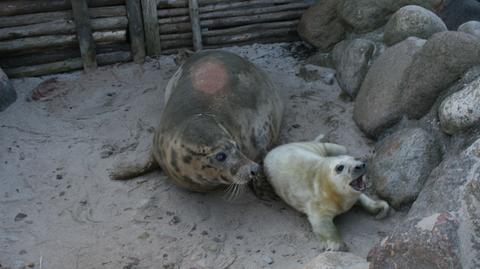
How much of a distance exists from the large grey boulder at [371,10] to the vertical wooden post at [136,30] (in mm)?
1768

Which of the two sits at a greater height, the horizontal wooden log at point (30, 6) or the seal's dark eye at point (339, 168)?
the horizontal wooden log at point (30, 6)

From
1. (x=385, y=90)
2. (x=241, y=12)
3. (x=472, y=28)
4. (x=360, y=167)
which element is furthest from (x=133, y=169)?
(x=472, y=28)

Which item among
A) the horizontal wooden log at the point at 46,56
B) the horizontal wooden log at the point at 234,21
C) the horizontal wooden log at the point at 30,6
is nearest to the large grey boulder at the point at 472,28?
the horizontal wooden log at the point at 234,21

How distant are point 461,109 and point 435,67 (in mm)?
502

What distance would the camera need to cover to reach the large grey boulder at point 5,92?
5320 mm

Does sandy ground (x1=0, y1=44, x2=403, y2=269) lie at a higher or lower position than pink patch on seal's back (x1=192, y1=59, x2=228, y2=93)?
lower

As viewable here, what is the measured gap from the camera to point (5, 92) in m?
5.36

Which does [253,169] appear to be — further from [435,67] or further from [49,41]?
[49,41]

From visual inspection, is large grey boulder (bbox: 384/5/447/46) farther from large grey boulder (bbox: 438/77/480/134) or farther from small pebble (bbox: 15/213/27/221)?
small pebble (bbox: 15/213/27/221)

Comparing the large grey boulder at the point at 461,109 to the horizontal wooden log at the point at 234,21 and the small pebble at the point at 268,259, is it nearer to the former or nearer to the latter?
the small pebble at the point at 268,259

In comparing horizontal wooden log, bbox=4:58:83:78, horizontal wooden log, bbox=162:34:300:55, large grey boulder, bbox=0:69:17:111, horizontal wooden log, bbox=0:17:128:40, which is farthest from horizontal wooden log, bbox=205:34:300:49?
large grey boulder, bbox=0:69:17:111

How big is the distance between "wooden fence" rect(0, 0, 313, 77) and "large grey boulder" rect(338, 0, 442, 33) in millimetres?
727

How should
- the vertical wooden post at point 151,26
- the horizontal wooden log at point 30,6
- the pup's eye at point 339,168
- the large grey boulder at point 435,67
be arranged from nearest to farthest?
the pup's eye at point 339,168 < the large grey boulder at point 435,67 < the horizontal wooden log at point 30,6 < the vertical wooden post at point 151,26

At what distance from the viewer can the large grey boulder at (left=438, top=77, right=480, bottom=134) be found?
12.0 ft
